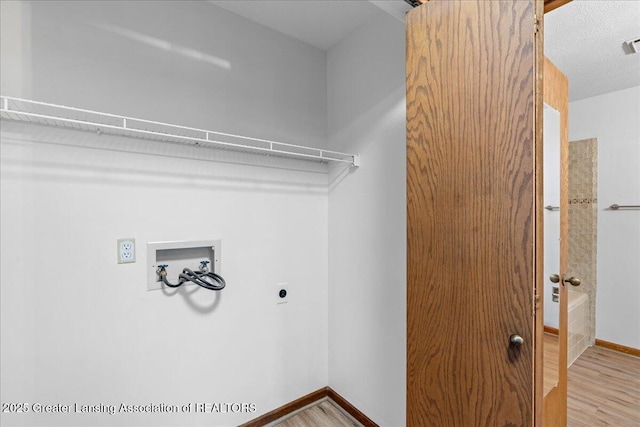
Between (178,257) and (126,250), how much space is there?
238mm

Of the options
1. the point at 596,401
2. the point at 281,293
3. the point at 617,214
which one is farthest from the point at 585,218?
the point at 281,293

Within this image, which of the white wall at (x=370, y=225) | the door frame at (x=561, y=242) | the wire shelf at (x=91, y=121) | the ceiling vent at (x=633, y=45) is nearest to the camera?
the wire shelf at (x=91, y=121)

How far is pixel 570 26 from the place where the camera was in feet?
5.31

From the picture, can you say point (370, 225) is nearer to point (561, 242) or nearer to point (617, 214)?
point (561, 242)

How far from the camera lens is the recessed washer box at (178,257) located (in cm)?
141

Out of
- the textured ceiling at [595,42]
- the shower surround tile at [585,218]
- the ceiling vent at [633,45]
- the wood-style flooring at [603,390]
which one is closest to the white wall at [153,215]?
the textured ceiling at [595,42]

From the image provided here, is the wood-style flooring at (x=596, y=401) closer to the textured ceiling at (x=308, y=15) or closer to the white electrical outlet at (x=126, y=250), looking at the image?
the white electrical outlet at (x=126, y=250)

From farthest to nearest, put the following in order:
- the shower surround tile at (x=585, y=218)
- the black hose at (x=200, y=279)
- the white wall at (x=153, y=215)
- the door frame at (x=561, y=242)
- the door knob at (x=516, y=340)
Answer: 1. the shower surround tile at (x=585, y=218)
2. the black hose at (x=200, y=279)
3. the door frame at (x=561, y=242)
4. the white wall at (x=153, y=215)
5. the door knob at (x=516, y=340)

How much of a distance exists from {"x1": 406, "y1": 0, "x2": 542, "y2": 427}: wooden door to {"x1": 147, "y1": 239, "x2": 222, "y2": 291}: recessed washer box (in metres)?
1.07

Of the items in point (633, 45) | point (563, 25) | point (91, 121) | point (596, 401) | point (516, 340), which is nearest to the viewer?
point (516, 340)

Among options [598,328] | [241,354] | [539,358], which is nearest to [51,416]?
[241,354]

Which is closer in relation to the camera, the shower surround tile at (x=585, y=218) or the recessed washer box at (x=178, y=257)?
the recessed washer box at (x=178, y=257)

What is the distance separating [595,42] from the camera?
1.74 meters

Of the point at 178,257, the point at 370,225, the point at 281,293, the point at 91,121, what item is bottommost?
the point at 281,293
